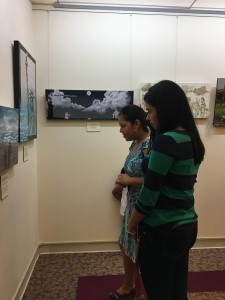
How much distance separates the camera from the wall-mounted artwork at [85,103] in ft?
8.64

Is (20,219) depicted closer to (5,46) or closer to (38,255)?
(38,255)

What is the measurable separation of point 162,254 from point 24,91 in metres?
1.59

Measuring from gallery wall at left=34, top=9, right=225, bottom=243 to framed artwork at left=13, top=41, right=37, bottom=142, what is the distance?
301 mm

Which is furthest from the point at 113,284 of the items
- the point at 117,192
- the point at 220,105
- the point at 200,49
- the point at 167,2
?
the point at 167,2

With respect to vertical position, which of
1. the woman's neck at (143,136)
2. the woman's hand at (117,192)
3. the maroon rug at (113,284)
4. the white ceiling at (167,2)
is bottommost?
Answer: the maroon rug at (113,284)

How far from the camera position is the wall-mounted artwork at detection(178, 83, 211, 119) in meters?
2.76

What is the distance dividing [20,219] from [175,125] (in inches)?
59.9

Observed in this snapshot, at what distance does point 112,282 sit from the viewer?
228 cm

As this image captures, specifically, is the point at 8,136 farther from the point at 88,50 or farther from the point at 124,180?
the point at 88,50

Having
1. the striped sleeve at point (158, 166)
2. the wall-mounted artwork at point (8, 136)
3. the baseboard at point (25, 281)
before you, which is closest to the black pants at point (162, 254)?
the striped sleeve at point (158, 166)

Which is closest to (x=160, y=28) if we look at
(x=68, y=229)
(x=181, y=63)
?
(x=181, y=63)

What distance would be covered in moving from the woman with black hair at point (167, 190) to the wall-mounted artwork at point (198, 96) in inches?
67.5

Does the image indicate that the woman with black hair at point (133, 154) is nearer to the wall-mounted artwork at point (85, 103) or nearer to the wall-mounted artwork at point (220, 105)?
the wall-mounted artwork at point (85, 103)

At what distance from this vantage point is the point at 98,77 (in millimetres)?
2703
